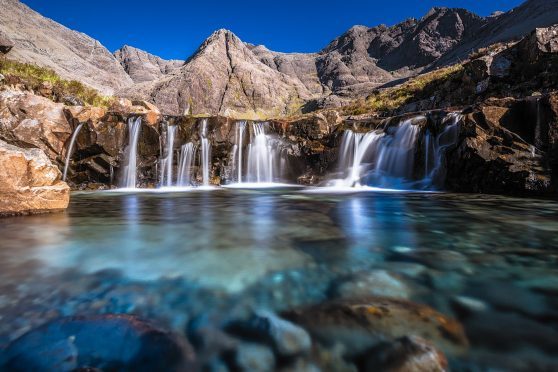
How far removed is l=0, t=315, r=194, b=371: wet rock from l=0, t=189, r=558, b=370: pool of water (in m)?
0.16

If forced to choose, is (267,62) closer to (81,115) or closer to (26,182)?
(81,115)

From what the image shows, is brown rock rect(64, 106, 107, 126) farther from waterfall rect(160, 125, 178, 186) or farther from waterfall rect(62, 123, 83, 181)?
waterfall rect(160, 125, 178, 186)

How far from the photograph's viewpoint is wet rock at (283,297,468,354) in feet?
5.61

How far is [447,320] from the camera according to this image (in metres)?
1.96

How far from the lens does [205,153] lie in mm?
14359

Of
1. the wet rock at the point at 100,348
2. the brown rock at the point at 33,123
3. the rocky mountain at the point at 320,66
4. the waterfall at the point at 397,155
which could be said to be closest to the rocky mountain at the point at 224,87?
the rocky mountain at the point at 320,66

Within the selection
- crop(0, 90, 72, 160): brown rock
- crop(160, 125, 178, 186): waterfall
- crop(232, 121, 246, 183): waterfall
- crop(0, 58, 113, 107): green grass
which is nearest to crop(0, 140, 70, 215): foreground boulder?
crop(160, 125, 178, 186): waterfall

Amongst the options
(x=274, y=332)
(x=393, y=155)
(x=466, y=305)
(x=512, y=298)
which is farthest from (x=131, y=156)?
(x=512, y=298)

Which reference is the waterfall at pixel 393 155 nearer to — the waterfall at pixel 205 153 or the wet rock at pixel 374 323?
the waterfall at pixel 205 153

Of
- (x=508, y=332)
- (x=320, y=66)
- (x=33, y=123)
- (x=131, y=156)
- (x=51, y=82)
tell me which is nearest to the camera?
(x=508, y=332)

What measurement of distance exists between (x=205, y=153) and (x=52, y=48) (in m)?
74.5

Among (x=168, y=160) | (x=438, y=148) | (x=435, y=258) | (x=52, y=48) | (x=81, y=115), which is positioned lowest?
(x=435, y=258)

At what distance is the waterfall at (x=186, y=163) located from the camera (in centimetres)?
1400

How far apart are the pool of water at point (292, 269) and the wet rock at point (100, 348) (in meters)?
0.16
